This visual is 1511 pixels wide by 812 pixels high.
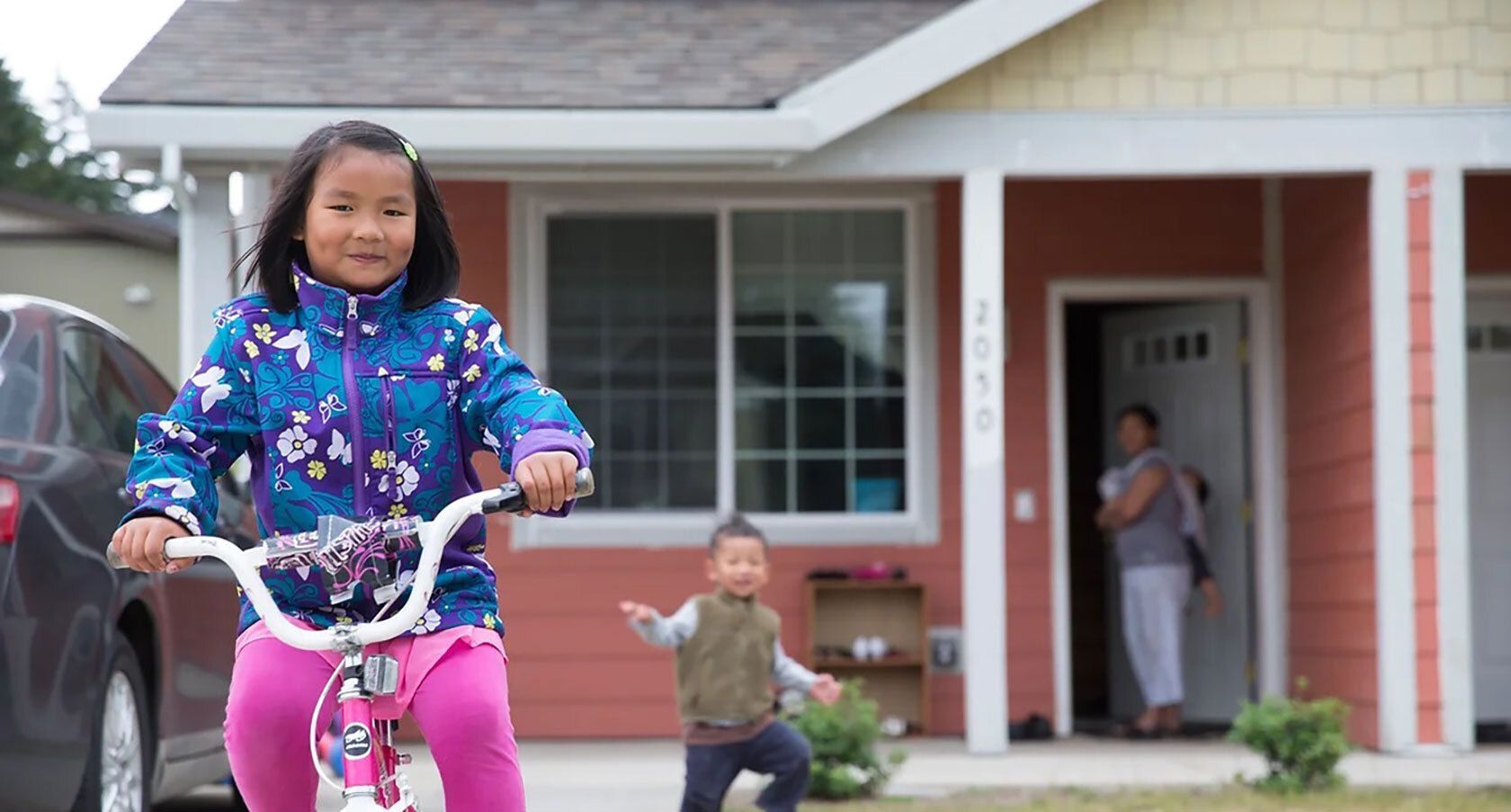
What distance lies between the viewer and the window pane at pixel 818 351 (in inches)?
431

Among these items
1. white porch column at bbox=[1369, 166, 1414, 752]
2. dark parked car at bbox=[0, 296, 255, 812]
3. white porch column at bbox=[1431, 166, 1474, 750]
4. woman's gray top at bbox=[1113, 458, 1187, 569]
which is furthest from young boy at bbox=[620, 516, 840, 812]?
woman's gray top at bbox=[1113, 458, 1187, 569]

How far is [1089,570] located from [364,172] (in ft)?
39.2

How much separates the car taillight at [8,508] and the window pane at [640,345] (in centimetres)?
597

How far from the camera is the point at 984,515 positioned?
9391 mm

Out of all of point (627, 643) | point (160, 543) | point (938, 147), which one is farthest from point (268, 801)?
point (627, 643)

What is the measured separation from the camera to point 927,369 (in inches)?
432

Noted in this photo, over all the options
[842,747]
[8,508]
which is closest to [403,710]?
[8,508]

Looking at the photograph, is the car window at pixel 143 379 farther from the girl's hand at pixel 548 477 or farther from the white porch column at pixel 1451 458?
the white porch column at pixel 1451 458

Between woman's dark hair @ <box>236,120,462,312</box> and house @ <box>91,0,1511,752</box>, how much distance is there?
235 inches

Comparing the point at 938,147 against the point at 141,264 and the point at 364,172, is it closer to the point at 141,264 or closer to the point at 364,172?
the point at 364,172

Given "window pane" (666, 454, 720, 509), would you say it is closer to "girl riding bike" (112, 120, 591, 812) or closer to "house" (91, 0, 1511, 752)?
"house" (91, 0, 1511, 752)

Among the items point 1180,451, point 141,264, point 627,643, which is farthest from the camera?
point 141,264

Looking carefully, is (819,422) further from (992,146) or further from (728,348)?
(992,146)

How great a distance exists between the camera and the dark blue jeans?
21.1ft
